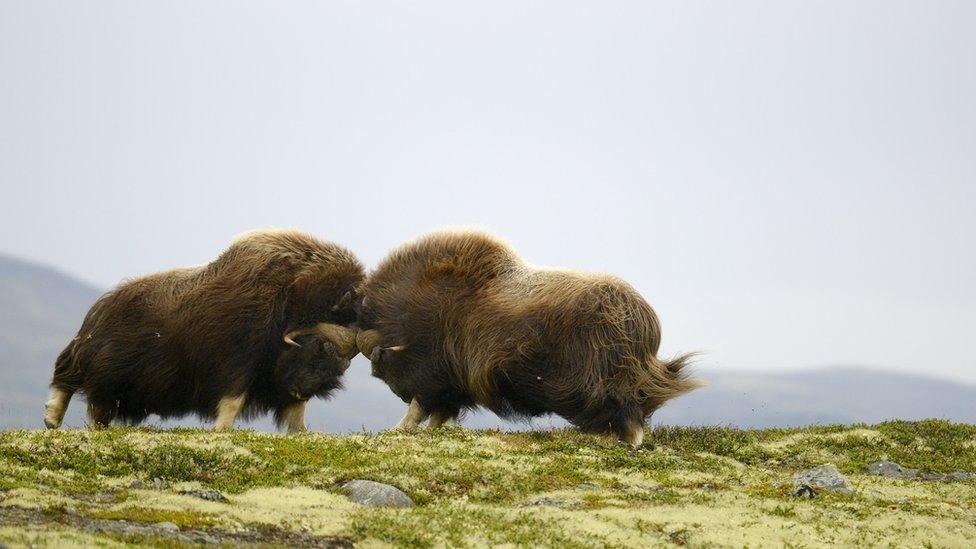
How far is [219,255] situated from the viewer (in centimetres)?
1370

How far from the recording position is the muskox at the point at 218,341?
43.1ft

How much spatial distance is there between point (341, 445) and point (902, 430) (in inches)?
284

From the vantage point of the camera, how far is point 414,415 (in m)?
13.8

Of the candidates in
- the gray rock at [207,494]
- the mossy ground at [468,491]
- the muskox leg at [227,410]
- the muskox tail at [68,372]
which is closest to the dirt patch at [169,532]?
the mossy ground at [468,491]

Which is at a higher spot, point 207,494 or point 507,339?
point 507,339

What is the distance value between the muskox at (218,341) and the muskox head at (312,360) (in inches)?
0.5

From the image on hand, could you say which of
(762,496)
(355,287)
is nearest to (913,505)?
(762,496)

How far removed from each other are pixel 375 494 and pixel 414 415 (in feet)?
12.8

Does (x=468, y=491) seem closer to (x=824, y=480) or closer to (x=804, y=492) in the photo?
(x=804, y=492)

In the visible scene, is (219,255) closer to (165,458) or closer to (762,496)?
(165,458)

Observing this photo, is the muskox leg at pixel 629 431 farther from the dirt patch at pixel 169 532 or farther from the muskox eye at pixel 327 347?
the dirt patch at pixel 169 532

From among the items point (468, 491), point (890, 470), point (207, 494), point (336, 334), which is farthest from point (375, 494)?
point (890, 470)

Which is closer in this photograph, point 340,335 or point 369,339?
point 369,339

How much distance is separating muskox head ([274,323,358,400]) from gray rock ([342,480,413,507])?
138 inches
